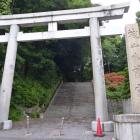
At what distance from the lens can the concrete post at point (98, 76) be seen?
6.68 metres

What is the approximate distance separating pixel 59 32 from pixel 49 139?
17.0ft

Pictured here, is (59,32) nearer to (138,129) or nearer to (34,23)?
(34,23)

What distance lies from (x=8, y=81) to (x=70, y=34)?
3.99 metres

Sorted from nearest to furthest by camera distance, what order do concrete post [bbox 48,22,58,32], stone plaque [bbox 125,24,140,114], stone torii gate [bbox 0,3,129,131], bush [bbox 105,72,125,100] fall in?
stone plaque [bbox 125,24,140,114]
stone torii gate [bbox 0,3,129,131]
concrete post [bbox 48,22,58,32]
bush [bbox 105,72,125,100]

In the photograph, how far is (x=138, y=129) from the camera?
12.9ft

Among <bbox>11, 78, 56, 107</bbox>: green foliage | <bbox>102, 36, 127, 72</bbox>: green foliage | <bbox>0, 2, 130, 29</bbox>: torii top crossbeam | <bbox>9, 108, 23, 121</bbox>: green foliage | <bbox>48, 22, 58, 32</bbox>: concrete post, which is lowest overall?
<bbox>9, 108, 23, 121</bbox>: green foliage

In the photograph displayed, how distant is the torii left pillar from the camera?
23.7ft

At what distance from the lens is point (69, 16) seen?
26.2 ft

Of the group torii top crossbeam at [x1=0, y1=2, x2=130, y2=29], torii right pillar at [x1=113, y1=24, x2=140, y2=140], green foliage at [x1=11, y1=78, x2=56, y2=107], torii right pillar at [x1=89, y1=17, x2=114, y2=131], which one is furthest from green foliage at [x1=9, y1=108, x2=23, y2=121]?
torii right pillar at [x1=113, y1=24, x2=140, y2=140]

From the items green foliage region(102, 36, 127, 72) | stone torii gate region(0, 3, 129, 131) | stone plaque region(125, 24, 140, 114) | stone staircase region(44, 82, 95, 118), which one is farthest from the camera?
green foliage region(102, 36, 127, 72)

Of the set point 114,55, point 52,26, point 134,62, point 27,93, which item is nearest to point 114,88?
point 27,93

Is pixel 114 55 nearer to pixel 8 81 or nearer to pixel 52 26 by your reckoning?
pixel 52 26

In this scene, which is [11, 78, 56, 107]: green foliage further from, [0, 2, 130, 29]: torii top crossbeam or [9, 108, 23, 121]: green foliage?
[0, 2, 130, 29]: torii top crossbeam

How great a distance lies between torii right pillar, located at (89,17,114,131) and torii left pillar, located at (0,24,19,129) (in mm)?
4153
